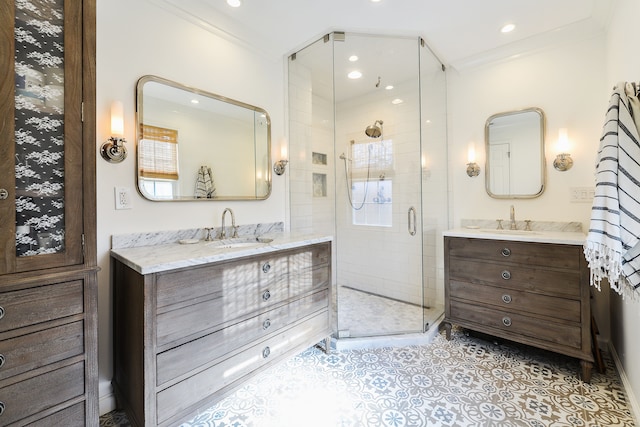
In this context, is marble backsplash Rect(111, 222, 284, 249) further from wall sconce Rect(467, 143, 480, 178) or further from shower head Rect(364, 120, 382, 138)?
wall sconce Rect(467, 143, 480, 178)

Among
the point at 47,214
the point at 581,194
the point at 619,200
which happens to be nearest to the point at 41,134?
the point at 47,214

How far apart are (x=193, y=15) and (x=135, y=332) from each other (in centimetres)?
206

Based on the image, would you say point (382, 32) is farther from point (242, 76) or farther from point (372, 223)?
point (372, 223)

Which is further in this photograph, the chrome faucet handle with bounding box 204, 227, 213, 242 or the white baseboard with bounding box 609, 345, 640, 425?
the chrome faucet handle with bounding box 204, 227, 213, 242

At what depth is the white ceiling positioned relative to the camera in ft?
6.39

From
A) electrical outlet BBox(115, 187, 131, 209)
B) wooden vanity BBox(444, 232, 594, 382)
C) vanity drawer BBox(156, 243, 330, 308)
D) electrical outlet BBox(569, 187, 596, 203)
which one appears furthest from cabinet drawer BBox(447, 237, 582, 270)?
electrical outlet BBox(115, 187, 131, 209)

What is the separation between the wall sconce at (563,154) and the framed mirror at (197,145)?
2472mm

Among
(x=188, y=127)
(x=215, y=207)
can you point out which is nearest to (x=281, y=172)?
(x=215, y=207)

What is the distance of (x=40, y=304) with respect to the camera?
1.11 m

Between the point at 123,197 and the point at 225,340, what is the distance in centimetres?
Answer: 105

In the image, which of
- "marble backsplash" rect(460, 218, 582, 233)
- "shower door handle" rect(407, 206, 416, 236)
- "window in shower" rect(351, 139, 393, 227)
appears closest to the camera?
"marble backsplash" rect(460, 218, 582, 233)

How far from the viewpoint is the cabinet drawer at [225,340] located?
1343 millimetres

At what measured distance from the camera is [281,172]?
8.43 feet

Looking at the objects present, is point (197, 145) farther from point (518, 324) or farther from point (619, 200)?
point (518, 324)
